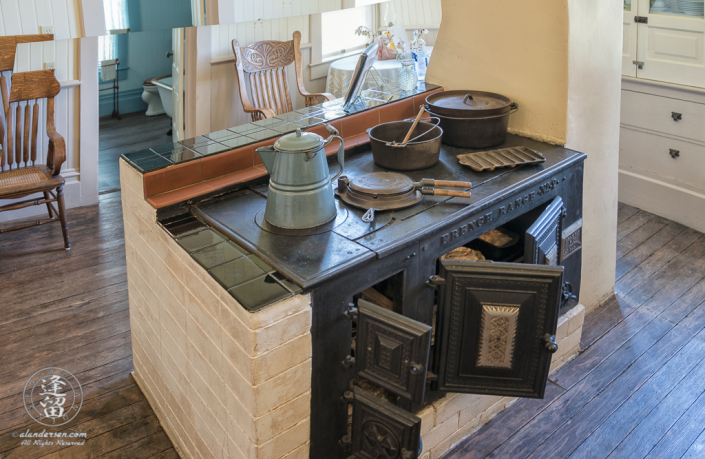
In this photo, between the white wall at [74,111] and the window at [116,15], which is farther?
the white wall at [74,111]

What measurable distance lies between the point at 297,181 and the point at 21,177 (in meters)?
2.66

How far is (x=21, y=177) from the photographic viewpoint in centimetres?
369

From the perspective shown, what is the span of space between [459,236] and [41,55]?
3.11 meters

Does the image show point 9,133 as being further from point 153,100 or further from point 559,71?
point 559,71

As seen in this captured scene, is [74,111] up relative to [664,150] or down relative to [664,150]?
up

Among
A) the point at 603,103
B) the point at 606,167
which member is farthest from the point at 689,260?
the point at 603,103

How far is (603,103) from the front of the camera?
2680 millimetres

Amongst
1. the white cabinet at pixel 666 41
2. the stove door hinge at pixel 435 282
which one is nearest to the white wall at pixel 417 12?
the white cabinet at pixel 666 41

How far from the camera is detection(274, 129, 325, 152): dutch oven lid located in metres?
1.81

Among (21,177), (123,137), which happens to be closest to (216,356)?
(123,137)

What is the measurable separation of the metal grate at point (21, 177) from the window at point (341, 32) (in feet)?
6.56

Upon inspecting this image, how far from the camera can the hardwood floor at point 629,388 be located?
2.24 meters

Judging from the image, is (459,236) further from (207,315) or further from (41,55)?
(41,55)

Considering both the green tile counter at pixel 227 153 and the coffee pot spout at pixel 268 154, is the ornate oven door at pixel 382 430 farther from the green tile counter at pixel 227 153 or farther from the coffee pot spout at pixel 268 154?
the green tile counter at pixel 227 153
